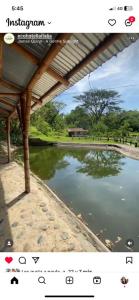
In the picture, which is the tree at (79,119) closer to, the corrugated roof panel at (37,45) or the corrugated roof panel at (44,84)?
the corrugated roof panel at (44,84)

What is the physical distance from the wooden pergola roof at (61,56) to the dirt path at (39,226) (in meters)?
3.34

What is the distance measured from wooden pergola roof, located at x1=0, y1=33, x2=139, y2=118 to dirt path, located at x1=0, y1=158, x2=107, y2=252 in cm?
334

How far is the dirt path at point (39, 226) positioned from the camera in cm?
431

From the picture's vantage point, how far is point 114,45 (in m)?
2.85

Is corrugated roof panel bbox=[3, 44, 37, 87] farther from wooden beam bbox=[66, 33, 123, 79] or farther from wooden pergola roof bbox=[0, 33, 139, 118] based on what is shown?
wooden beam bbox=[66, 33, 123, 79]

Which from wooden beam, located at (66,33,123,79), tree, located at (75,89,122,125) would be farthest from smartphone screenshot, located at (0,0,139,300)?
tree, located at (75,89,122,125)
